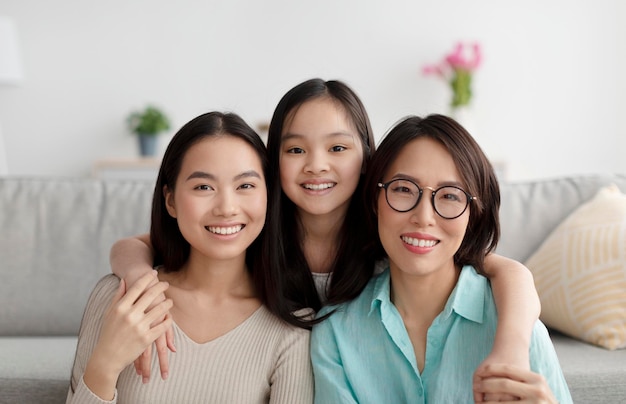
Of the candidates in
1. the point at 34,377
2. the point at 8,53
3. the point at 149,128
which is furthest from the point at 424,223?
the point at 8,53

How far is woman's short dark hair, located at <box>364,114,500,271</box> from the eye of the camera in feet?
4.92

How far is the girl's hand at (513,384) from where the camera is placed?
3.98 feet

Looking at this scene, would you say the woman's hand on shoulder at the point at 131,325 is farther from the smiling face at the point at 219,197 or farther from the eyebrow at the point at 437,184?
the eyebrow at the point at 437,184

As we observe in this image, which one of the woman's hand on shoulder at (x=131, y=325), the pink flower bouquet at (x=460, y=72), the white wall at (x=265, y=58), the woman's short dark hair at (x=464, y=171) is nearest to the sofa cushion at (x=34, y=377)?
the woman's hand on shoulder at (x=131, y=325)

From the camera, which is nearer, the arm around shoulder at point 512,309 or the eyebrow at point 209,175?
the arm around shoulder at point 512,309

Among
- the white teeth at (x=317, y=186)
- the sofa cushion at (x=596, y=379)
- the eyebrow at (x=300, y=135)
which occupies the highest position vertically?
the eyebrow at (x=300, y=135)

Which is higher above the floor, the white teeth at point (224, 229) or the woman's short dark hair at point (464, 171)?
the woman's short dark hair at point (464, 171)

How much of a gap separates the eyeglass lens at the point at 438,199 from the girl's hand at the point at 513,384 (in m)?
0.38

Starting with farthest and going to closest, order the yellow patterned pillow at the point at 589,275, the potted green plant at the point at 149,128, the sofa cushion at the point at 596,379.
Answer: the potted green plant at the point at 149,128, the yellow patterned pillow at the point at 589,275, the sofa cushion at the point at 596,379

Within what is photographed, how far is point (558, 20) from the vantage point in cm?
514

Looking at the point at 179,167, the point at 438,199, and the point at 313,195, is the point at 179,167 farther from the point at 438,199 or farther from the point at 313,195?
the point at 438,199

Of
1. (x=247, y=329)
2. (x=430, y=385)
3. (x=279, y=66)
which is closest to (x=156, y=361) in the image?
(x=247, y=329)

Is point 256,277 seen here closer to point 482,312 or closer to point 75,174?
point 482,312

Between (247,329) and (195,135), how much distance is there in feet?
1.65
